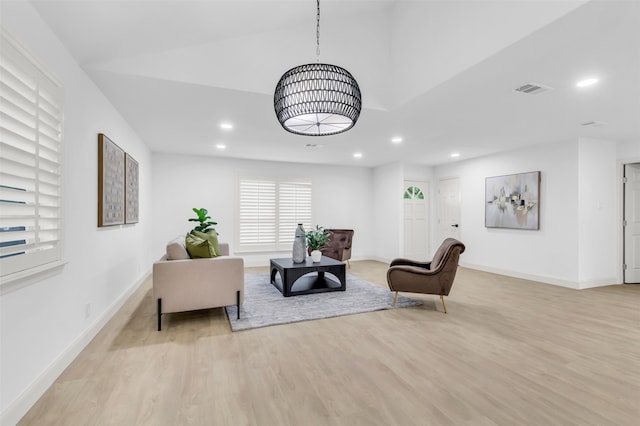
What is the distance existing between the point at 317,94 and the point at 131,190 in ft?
11.0

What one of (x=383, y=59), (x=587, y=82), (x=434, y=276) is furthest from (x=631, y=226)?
(x=383, y=59)

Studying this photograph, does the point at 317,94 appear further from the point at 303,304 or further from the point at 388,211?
the point at 388,211

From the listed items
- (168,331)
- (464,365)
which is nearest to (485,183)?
(464,365)

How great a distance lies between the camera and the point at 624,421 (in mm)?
1777

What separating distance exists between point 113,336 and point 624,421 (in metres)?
3.87

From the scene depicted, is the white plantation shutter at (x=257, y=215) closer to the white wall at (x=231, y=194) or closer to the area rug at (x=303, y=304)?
the white wall at (x=231, y=194)

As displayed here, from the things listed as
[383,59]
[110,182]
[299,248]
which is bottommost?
[299,248]

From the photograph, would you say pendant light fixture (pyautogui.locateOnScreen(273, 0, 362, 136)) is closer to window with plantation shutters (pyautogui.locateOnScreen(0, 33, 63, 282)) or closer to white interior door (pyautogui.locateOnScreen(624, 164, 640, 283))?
window with plantation shutters (pyautogui.locateOnScreen(0, 33, 63, 282))

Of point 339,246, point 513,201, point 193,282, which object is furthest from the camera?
point 339,246

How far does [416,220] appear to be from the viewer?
775 cm

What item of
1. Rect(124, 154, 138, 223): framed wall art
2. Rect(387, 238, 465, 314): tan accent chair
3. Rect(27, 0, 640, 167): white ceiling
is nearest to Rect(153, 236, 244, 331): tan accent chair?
Rect(124, 154, 138, 223): framed wall art

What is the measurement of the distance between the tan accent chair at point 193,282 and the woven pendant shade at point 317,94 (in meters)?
1.76

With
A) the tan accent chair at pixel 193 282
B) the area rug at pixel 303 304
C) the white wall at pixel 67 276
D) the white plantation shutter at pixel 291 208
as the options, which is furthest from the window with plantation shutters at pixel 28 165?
the white plantation shutter at pixel 291 208

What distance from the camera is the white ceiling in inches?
87.7
